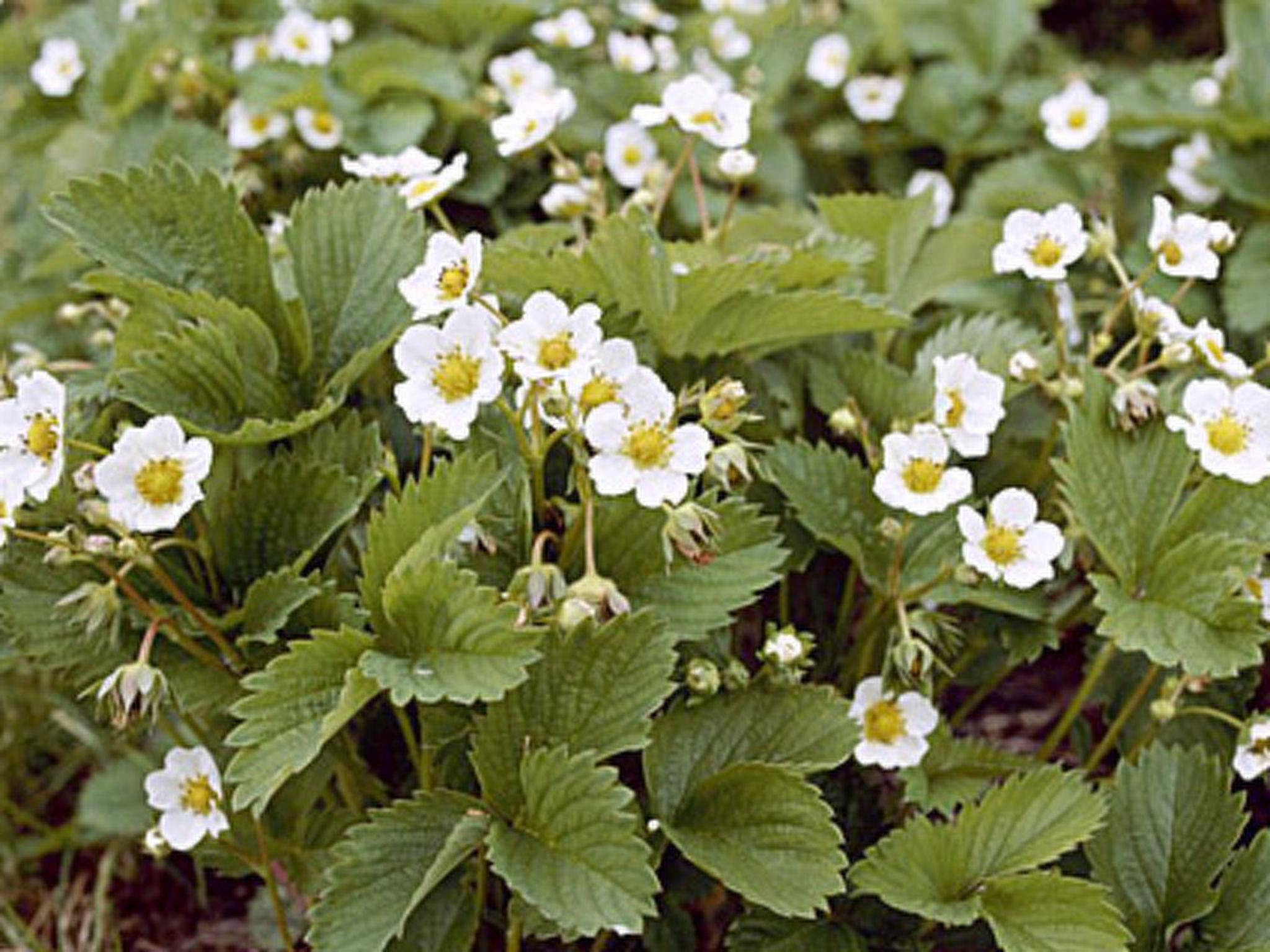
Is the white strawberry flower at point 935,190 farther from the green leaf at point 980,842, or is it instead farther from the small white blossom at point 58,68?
the small white blossom at point 58,68

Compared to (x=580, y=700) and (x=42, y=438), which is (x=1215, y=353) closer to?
(x=580, y=700)

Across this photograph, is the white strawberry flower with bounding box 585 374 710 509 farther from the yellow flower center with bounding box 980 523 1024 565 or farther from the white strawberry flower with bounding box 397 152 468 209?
the white strawberry flower with bounding box 397 152 468 209

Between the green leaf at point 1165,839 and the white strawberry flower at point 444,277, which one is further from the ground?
the white strawberry flower at point 444,277

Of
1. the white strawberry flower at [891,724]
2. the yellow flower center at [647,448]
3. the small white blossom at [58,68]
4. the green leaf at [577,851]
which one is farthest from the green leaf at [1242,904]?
the small white blossom at [58,68]

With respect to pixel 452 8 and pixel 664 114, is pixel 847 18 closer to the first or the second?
pixel 452 8

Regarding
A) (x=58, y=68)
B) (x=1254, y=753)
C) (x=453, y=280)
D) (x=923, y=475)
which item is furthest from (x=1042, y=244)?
(x=58, y=68)

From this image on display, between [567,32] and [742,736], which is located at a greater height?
[567,32]

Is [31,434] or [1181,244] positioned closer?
[31,434]
